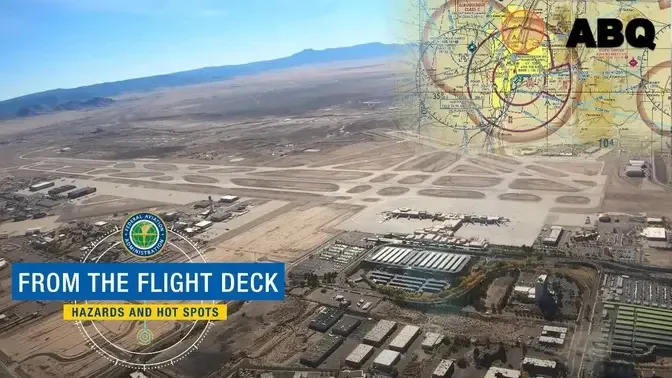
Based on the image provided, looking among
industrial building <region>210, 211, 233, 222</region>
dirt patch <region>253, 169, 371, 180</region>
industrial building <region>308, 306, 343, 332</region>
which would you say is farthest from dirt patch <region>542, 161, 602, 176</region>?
industrial building <region>308, 306, 343, 332</region>

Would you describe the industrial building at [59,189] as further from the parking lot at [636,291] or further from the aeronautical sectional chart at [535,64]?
the parking lot at [636,291]

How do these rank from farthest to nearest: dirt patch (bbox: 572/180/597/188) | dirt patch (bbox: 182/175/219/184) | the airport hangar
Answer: dirt patch (bbox: 182/175/219/184)
dirt patch (bbox: 572/180/597/188)
the airport hangar

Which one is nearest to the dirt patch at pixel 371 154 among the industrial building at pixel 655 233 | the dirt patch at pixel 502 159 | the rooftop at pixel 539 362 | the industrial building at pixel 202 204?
the dirt patch at pixel 502 159

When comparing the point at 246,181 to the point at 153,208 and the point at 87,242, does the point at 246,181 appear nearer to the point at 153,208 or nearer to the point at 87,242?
the point at 153,208

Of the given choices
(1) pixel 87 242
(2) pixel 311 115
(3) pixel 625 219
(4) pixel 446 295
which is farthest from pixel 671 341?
(2) pixel 311 115

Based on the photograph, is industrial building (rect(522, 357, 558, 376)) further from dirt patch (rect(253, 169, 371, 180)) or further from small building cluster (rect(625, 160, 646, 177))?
dirt patch (rect(253, 169, 371, 180))

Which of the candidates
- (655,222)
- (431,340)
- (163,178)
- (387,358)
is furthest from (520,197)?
(163,178)
